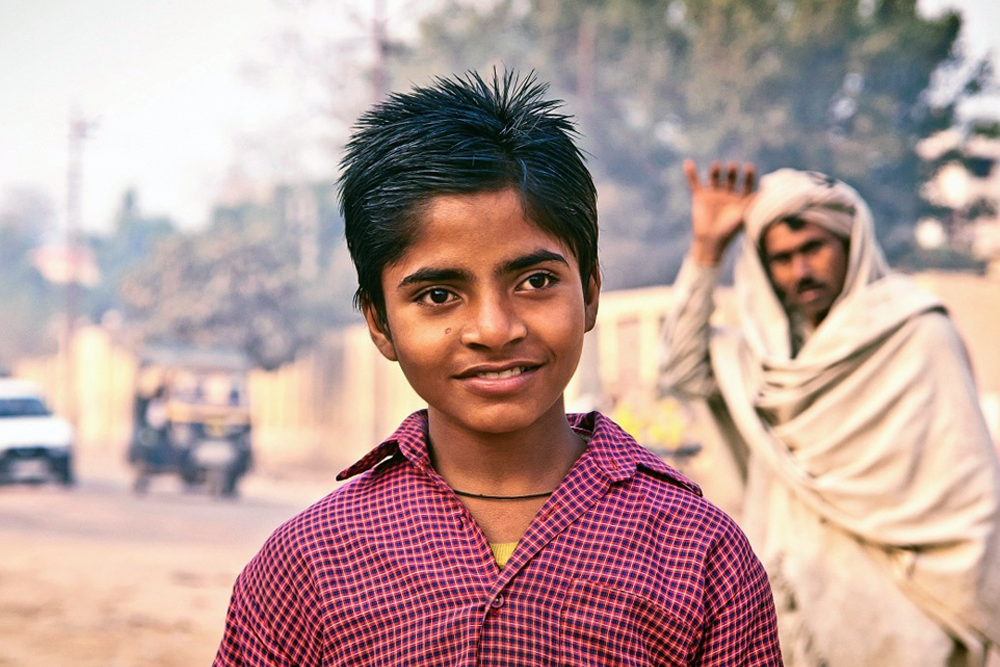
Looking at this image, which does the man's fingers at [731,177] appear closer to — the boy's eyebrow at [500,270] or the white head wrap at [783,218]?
the white head wrap at [783,218]

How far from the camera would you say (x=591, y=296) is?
5.33 ft

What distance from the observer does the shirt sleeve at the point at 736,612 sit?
1.44m

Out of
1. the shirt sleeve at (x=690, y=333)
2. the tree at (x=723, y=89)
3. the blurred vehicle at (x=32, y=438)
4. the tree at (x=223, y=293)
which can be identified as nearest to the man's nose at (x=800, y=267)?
the shirt sleeve at (x=690, y=333)

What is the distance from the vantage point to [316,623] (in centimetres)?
147

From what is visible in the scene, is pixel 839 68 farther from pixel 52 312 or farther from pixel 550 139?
pixel 550 139

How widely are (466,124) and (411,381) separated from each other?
319mm

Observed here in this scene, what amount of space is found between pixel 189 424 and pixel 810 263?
12.1 m

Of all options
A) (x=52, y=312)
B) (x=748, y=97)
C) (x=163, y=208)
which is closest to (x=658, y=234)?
(x=748, y=97)

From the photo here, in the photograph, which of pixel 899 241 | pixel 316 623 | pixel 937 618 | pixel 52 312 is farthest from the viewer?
pixel 899 241

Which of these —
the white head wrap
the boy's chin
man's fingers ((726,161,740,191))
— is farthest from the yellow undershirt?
man's fingers ((726,161,740,191))

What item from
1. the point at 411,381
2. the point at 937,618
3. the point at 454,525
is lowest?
the point at 937,618

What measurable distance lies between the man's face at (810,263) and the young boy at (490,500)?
1.81 metres

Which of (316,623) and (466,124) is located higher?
(466,124)

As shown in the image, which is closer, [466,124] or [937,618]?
[466,124]
